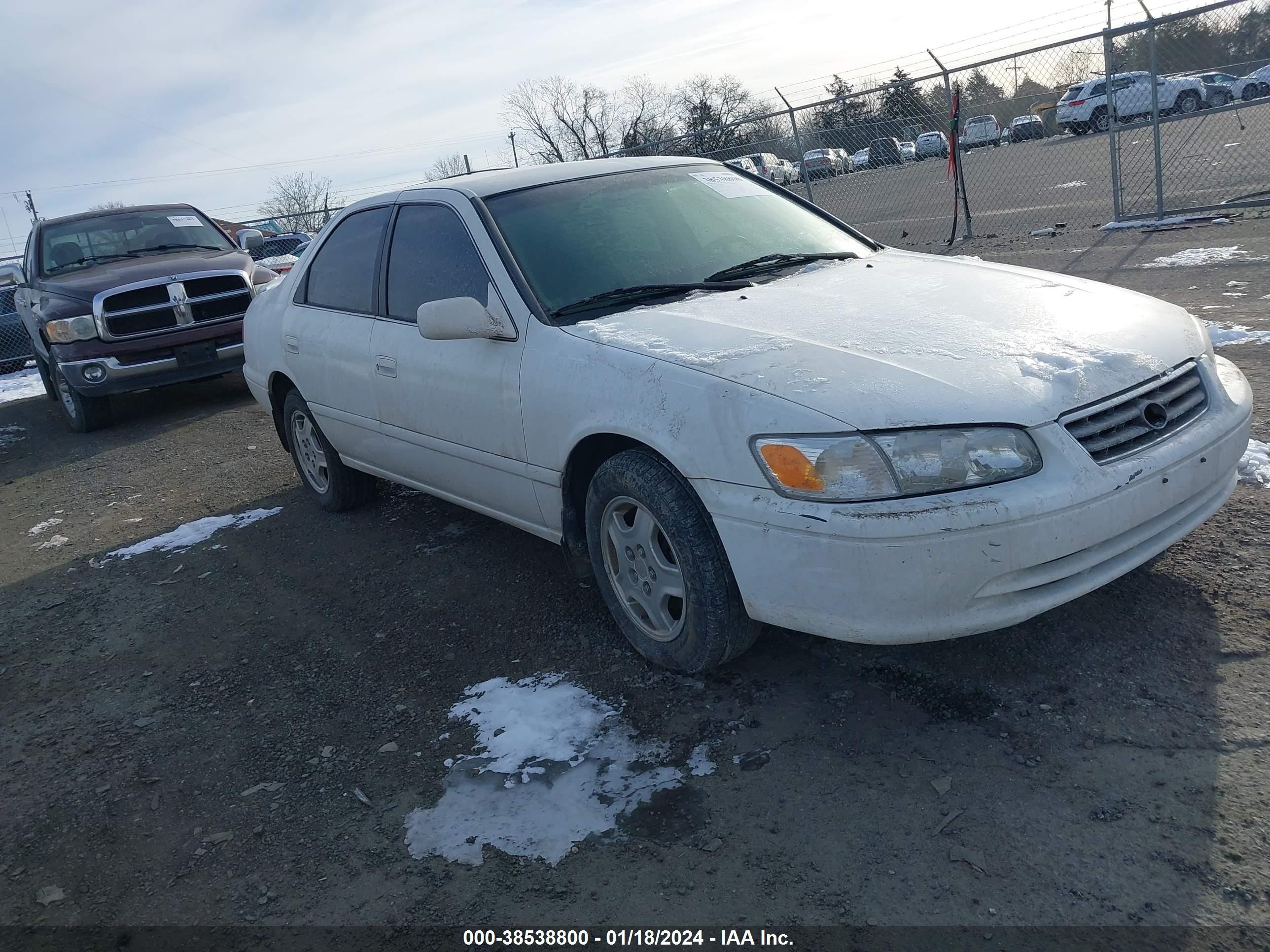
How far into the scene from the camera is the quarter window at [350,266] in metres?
4.72

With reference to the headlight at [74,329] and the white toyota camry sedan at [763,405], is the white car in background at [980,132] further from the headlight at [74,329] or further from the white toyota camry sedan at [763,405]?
the headlight at [74,329]

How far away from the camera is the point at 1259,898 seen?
6.84 feet

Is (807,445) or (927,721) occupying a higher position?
(807,445)

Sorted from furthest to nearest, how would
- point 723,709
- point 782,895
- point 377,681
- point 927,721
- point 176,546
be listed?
point 176,546 < point 377,681 < point 723,709 < point 927,721 < point 782,895

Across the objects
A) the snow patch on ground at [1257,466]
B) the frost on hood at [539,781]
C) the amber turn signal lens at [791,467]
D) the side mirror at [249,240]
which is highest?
the side mirror at [249,240]

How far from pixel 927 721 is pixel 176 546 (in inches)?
171

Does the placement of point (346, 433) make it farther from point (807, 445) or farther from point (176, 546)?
point (807, 445)

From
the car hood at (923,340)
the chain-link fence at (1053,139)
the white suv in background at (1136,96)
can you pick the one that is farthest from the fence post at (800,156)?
the car hood at (923,340)

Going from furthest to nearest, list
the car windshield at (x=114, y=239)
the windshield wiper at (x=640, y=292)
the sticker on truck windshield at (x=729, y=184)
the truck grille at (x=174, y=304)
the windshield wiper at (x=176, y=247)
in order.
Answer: the windshield wiper at (x=176, y=247), the car windshield at (x=114, y=239), the truck grille at (x=174, y=304), the sticker on truck windshield at (x=729, y=184), the windshield wiper at (x=640, y=292)

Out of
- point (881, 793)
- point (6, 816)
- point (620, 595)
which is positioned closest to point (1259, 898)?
point (881, 793)

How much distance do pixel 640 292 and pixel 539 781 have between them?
1.77 meters

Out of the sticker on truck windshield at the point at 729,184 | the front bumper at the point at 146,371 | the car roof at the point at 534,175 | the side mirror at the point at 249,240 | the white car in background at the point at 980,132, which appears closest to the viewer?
the car roof at the point at 534,175

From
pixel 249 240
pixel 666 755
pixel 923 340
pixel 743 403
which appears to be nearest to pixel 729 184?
pixel 923 340

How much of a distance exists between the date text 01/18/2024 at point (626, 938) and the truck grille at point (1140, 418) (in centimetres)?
153
